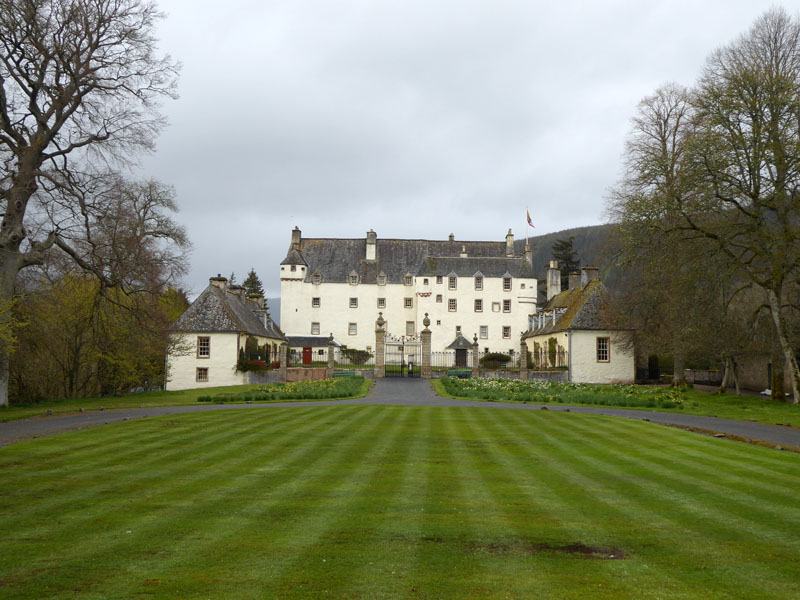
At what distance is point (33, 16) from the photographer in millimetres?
22312

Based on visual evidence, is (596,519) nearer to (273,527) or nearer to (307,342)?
(273,527)

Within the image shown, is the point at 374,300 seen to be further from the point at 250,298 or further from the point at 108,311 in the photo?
the point at 108,311

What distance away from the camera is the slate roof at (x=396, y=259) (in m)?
68.8

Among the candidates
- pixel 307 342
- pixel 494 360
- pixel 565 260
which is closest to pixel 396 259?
pixel 307 342

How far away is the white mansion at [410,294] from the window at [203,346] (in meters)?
23.6

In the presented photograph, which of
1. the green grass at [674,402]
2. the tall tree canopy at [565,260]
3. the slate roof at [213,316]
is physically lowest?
the green grass at [674,402]

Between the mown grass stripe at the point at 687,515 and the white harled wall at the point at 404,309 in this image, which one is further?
the white harled wall at the point at 404,309

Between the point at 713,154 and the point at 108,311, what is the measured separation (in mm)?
26845

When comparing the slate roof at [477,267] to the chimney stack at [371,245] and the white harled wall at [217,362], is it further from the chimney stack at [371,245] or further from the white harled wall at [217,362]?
the white harled wall at [217,362]

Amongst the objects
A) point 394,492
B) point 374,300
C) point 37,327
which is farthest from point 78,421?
point 374,300

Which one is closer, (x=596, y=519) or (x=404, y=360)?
(x=596, y=519)

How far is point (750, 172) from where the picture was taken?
2533 cm

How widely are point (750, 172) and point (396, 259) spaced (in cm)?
4875

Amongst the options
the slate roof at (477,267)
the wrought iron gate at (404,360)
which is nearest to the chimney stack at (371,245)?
the slate roof at (477,267)
